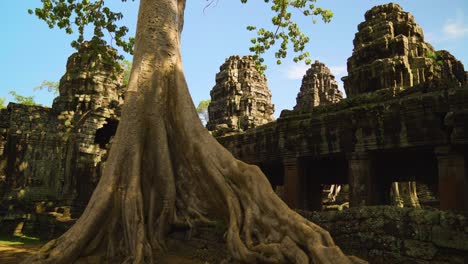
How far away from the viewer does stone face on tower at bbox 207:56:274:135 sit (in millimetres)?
28906

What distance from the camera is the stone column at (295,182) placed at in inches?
368

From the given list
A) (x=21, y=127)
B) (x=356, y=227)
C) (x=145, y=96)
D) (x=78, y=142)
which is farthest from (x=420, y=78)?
(x=21, y=127)

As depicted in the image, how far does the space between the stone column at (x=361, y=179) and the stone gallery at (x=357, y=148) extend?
2 cm

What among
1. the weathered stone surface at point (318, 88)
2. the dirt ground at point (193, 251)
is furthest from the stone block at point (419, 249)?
the weathered stone surface at point (318, 88)

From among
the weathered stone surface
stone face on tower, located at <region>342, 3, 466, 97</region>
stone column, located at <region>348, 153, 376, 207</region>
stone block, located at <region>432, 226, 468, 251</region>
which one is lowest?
stone block, located at <region>432, 226, 468, 251</region>

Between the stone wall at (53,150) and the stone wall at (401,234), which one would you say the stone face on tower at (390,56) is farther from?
the stone wall at (53,150)

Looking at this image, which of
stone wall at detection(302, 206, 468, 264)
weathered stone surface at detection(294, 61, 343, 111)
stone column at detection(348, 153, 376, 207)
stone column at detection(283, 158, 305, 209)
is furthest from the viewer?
weathered stone surface at detection(294, 61, 343, 111)

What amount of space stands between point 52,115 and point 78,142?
10.8 ft

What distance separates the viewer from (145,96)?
5816 millimetres

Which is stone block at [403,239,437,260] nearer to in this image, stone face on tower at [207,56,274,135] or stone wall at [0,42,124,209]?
stone wall at [0,42,124,209]

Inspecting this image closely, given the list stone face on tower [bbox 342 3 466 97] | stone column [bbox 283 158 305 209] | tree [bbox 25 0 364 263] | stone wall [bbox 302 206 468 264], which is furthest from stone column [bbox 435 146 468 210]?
stone face on tower [bbox 342 3 466 97]

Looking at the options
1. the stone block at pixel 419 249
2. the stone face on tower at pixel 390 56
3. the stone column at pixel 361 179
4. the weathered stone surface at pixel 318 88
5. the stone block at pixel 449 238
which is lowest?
the stone block at pixel 419 249

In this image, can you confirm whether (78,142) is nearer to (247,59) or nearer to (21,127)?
(21,127)

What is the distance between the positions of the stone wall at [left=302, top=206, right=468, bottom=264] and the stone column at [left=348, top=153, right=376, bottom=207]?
331 cm
